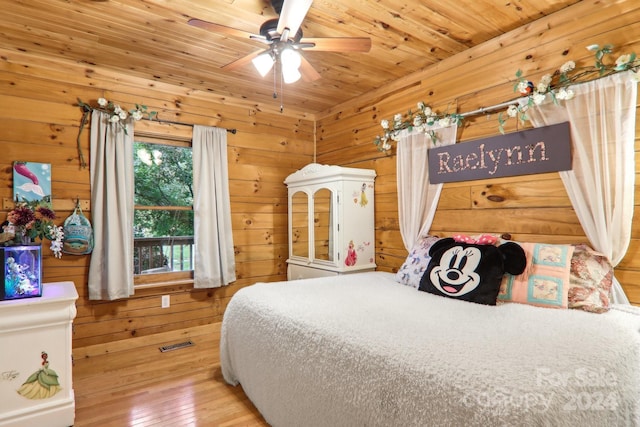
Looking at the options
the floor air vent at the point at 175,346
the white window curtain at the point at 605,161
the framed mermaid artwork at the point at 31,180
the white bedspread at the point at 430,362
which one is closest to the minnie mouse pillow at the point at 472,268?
the white bedspread at the point at 430,362

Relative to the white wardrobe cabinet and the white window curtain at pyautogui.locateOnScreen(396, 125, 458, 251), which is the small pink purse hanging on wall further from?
the white window curtain at pyautogui.locateOnScreen(396, 125, 458, 251)

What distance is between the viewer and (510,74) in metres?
2.43

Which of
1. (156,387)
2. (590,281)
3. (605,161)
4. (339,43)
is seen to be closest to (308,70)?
(339,43)

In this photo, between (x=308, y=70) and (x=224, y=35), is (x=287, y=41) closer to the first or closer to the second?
(x=308, y=70)

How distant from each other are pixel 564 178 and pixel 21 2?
132 inches

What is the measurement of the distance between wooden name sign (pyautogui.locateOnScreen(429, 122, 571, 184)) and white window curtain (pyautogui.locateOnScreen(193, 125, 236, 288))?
1.97 meters

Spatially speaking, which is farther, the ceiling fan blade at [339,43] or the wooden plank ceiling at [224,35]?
the wooden plank ceiling at [224,35]

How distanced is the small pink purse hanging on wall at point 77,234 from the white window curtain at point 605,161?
11.2ft

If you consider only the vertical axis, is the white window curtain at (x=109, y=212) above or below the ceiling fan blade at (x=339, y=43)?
below

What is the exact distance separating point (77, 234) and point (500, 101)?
3.29 metres

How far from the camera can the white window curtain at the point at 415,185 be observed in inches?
113

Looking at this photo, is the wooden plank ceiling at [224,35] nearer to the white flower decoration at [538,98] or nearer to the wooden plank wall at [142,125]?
the wooden plank wall at [142,125]

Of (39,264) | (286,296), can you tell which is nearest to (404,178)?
(286,296)

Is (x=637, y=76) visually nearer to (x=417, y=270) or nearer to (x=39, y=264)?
(x=417, y=270)
